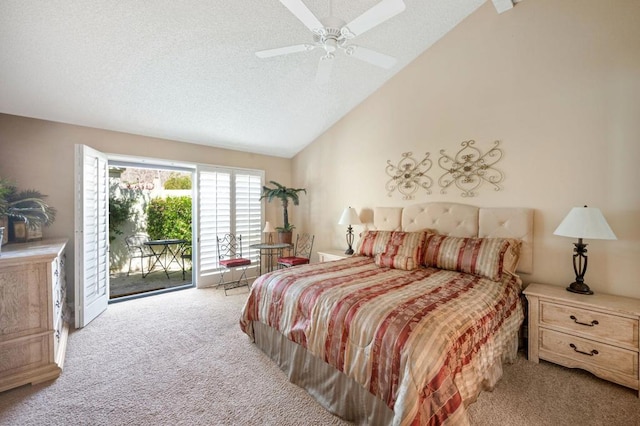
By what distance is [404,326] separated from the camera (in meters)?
1.53

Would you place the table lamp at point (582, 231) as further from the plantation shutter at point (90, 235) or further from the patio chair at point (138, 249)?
the patio chair at point (138, 249)

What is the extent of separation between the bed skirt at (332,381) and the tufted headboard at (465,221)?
101cm

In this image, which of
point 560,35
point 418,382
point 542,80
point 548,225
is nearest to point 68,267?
point 418,382

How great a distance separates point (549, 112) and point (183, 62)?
12.4ft

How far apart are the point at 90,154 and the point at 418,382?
3971 mm

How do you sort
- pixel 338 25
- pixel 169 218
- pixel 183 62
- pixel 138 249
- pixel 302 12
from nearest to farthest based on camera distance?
pixel 302 12 → pixel 338 25 → pixel 183 62 → pixel 138 249 → pixel 169 218

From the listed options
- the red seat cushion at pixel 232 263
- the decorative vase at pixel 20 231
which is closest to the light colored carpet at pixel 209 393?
the decorative vase at pixel 20 231

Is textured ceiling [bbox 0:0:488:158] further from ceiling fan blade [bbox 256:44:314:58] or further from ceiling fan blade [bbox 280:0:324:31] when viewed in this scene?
ceiling fan blade [bbox 280:0:324:31]

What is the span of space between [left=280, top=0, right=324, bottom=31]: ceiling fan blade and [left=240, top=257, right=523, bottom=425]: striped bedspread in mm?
1951

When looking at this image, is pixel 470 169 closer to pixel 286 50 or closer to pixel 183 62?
pixel 286 50

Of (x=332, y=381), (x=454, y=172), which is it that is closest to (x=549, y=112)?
(x=454, y=172)

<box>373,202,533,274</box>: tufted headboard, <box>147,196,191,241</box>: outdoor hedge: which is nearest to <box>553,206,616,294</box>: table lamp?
<box>373,202,533,274</box>: tufted headboard

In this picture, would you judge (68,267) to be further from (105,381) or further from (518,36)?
(518,36)

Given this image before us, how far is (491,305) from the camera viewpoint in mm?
1994
